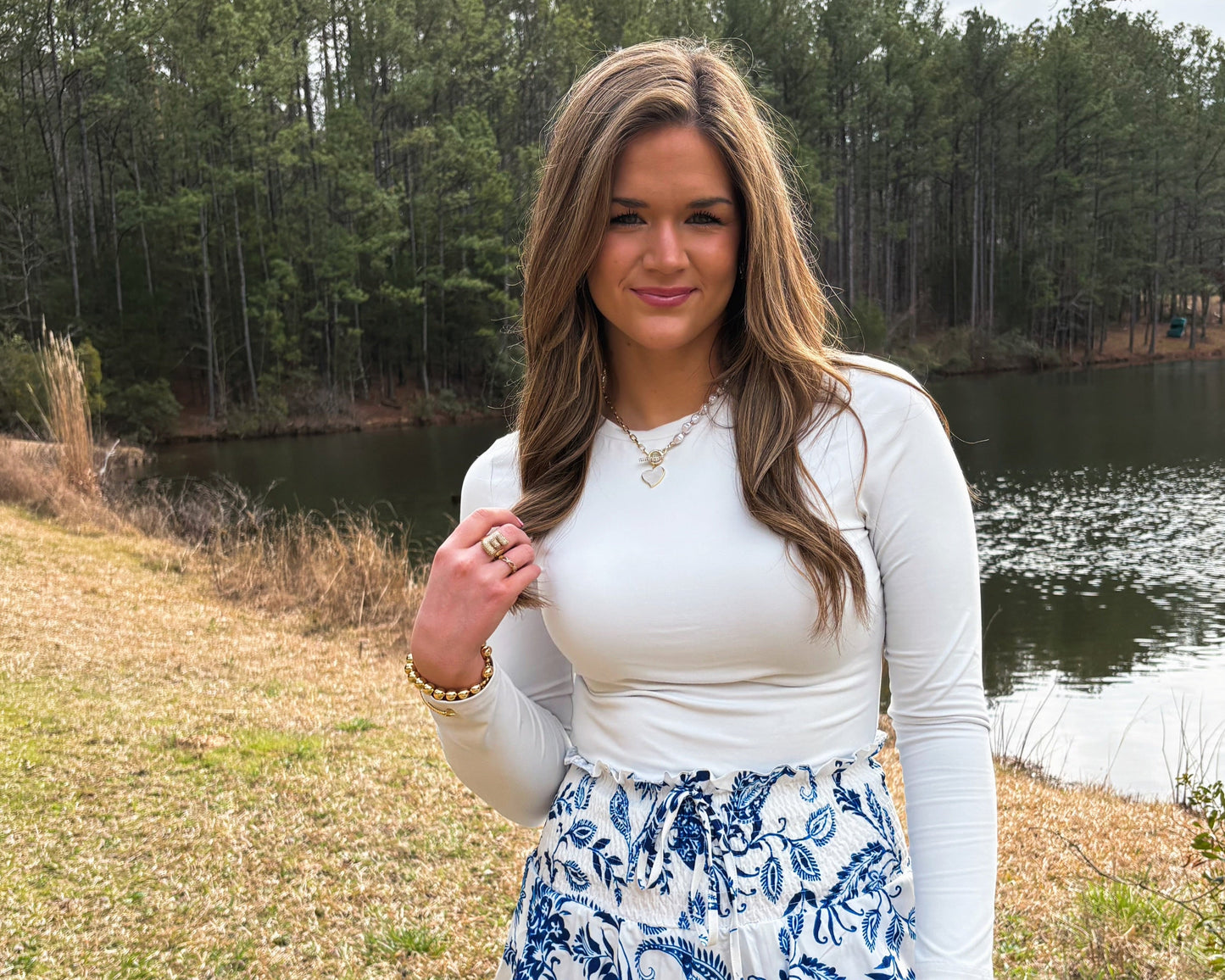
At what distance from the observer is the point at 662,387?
1.42m

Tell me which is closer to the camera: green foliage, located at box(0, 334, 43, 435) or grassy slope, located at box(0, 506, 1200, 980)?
grassy slope, located at box(0, 506, 1200, 980)

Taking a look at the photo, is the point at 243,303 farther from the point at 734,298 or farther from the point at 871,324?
the point at 734,298

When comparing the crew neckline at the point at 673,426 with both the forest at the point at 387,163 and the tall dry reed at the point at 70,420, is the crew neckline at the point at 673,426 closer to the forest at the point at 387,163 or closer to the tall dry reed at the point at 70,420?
the tall dry reed at the point at 70,420

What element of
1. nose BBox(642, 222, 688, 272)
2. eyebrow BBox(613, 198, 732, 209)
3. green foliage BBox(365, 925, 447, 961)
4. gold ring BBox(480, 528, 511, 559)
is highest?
eyebrow BBox(613, 198, 732, 209)

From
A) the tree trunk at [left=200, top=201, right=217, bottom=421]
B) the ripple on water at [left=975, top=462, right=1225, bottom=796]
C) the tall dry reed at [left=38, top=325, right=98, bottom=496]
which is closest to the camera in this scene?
the ripple on water at [left=975, top=462, right=1225, bottom=796]

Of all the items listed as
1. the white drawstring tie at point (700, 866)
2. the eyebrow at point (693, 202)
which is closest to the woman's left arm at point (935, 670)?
the white drawstring tie at point (700, 866)

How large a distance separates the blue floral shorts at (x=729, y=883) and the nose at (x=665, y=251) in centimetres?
58

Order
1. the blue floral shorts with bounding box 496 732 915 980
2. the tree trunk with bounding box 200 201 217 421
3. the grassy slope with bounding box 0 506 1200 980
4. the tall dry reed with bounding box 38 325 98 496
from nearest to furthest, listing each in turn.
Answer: the blue floral shorts with bounding box 496 732 915 980 < the grassy slope with bounding box 0 506 1200 980 < the tall dry reed with bounding box 38 325 98 496 < the tree trunk with bounding box 200 201 217 421

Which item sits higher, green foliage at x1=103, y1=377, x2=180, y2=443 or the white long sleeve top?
the white long sleeve top

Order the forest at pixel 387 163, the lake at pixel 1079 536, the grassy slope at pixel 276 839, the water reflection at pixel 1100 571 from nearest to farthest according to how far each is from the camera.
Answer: the grassy slope at pixel 276 839 → the lake at pixel 1079 536 → the water reflection at pixel 1100 571 → the forest at pixel 387 163

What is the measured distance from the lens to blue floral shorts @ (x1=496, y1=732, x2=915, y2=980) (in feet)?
3.68

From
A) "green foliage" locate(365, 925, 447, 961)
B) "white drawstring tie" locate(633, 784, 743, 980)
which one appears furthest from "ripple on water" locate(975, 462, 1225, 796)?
"white drawstring tie" locate(633, 784, 743, 980)

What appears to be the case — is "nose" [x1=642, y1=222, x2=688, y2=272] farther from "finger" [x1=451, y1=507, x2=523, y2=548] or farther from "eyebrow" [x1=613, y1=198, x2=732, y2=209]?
"finger" [x1=451, y1=507, x2=523, y2=548]

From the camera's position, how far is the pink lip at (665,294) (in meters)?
1.34
